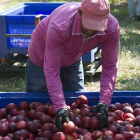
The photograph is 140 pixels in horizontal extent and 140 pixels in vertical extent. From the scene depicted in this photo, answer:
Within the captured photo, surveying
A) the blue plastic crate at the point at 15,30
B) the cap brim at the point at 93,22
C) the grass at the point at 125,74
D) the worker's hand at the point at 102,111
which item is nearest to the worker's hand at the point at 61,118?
the worker's hand at the point at 102,111

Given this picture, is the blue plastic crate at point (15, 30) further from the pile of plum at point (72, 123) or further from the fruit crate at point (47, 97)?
the pile of plum at point (72, 123)

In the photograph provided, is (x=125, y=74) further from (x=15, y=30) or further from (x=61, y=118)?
(x=61, y=118)

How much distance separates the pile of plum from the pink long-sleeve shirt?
0.19 metres

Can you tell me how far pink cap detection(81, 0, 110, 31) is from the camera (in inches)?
100

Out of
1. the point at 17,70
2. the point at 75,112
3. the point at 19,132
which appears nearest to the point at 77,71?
the point at 75,112

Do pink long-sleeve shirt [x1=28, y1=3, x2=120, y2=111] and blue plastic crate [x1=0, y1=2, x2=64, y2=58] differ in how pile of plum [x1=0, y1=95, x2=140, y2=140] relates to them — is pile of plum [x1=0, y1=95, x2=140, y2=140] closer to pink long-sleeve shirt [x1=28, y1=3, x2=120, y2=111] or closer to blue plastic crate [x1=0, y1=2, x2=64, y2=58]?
pink long-sleeve shirt [x1=28, y1=3, x2=120, y2=111]

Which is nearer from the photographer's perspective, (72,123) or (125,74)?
(72,123)

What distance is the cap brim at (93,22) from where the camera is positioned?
2551 mm

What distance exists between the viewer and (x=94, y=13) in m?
2.56

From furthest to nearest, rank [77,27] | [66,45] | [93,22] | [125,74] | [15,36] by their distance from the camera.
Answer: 1. [125,74]
2. [15,36]
3. [66,45]
4. [77,27]
5. [93,22]

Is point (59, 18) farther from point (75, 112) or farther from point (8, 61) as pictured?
point (8, 61)

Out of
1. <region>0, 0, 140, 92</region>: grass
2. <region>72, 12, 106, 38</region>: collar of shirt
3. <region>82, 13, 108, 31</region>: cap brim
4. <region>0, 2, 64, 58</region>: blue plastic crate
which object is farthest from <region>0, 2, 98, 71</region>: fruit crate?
<region>82, 13, 108, 31</region>: cap brim

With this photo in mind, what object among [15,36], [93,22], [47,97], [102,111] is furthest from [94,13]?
[15,36]

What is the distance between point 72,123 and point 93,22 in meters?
0.80
